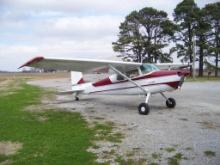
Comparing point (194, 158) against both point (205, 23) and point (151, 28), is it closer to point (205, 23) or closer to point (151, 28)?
point (205, 23)

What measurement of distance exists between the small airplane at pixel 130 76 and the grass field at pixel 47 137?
193 cm

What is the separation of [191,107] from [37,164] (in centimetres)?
821

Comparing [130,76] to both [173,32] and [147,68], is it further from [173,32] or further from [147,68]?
[173,32]

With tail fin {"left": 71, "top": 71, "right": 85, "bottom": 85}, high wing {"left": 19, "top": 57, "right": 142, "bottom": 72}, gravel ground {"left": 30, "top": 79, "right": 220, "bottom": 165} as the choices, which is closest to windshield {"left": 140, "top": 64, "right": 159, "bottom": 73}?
high wing {"left": 19, "top": 57, "right": 142, "bottom": 72}

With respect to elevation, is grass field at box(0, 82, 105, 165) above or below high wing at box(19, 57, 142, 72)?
below

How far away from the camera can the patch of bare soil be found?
571 centimetres

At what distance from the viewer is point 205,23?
47031mm

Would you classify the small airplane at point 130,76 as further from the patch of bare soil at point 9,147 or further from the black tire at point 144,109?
the patch of bare soil at point 9,147

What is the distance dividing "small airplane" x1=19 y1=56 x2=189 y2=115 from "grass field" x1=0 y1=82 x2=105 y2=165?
193cm

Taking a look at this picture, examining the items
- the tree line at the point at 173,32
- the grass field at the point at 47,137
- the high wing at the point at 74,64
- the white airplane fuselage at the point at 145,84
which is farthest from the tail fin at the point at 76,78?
the tree line at the point at 173,32

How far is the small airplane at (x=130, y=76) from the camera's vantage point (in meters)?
10.2

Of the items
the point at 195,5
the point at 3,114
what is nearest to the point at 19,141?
the point at 3,114

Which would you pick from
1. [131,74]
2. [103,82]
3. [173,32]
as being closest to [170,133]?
[131,74]

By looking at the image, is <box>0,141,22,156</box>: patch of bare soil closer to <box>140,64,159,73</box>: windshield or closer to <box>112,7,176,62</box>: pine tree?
<box>140,64,159,73</box>: windshield
